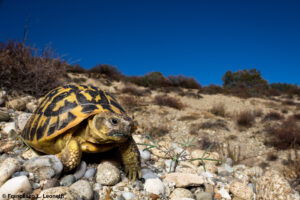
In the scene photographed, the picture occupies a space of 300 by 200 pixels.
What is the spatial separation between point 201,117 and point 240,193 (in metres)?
5.53

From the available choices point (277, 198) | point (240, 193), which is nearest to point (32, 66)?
point (240, 193)

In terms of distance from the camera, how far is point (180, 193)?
186cm

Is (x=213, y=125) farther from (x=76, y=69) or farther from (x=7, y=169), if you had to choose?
(x=76, y=69)

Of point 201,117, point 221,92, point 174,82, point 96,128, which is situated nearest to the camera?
point 96,128

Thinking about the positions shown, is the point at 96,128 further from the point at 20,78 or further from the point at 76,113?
the point at 20,78

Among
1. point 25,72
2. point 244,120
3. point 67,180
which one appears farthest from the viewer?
point 244,120

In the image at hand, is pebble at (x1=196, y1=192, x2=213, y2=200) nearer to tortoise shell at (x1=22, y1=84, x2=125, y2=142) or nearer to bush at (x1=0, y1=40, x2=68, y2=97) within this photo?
tortoise shell at (x1=22, y1=84, x2=125, y2=142)

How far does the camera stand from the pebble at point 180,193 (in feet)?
6.01

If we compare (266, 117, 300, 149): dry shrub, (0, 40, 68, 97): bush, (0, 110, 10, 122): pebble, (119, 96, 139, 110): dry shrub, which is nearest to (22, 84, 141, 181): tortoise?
(0, 110, 10, 122): pebble

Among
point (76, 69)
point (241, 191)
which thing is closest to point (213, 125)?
point (241, 191)

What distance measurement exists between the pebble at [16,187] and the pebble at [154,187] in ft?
3.30

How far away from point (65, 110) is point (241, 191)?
2146 millimetres

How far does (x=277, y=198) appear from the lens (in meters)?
2.06

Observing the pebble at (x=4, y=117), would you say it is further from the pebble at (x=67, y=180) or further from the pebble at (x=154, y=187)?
the pebble at (x=154, y=187)
